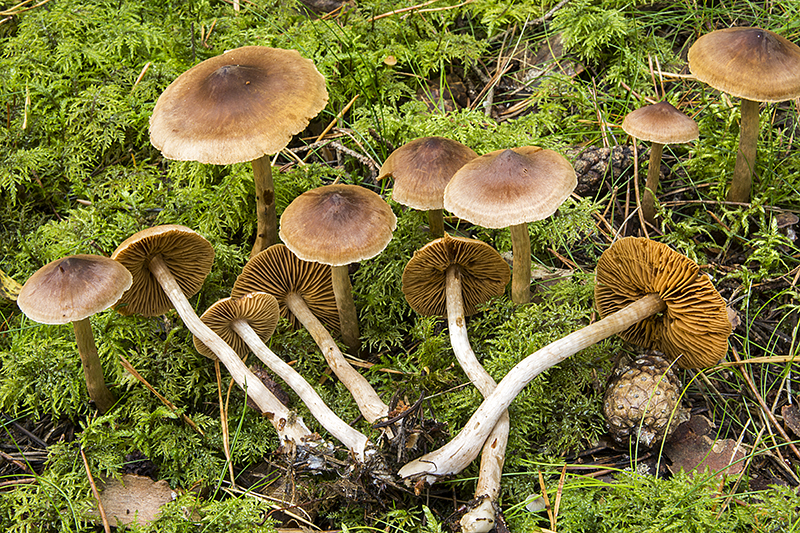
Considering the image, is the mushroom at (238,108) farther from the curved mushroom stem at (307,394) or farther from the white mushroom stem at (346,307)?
the curved mushroom stem at (307,394)

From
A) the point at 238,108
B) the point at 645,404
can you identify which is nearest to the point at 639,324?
the point at 645,404

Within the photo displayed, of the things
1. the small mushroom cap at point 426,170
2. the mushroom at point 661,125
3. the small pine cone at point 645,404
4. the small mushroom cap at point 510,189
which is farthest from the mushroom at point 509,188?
the small pine cone at point 645,404

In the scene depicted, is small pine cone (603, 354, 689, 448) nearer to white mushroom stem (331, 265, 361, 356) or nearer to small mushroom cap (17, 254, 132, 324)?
white mushroom stem (331, 265, 361, 356)

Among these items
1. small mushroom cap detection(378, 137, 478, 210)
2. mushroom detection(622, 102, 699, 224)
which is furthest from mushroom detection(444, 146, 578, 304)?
mushroom detection(622, 102, 699, 224)

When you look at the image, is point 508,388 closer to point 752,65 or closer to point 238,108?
point 238,108

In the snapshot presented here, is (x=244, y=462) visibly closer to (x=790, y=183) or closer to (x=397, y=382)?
(x=397, y=382)

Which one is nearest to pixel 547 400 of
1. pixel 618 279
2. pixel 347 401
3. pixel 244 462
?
pixel 618 279

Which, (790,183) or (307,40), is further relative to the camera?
(307,40)
